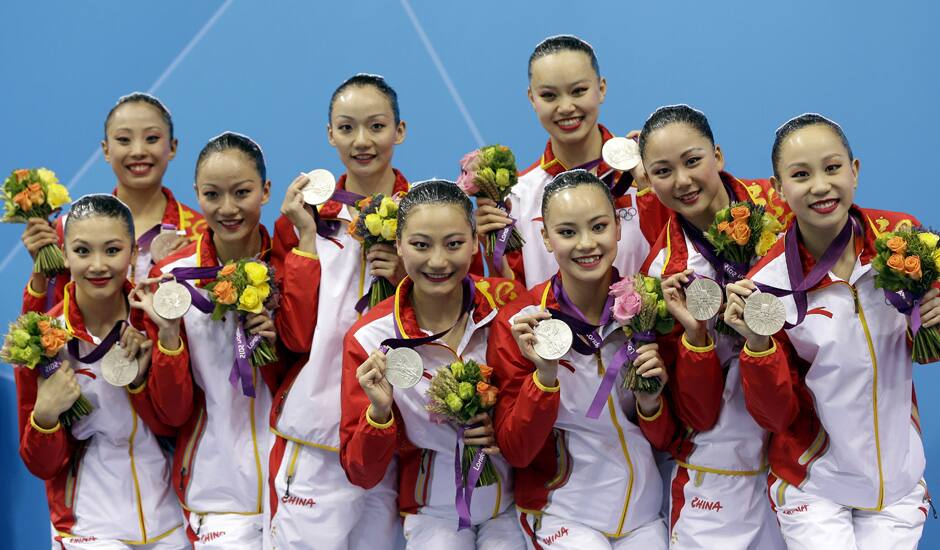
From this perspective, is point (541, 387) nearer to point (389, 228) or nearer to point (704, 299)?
point (704, 299)

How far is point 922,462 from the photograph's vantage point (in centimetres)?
401

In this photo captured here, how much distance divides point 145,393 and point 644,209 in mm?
2164

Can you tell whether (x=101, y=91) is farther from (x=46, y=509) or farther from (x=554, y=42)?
(x=554, y=42)

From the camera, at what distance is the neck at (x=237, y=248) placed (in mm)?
4594

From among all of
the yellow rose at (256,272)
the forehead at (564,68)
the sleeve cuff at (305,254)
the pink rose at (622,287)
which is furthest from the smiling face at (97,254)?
the pink rose at (622,287)

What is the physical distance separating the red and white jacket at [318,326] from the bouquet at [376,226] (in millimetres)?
82

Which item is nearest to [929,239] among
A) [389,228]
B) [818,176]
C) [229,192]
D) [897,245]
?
[897,245]

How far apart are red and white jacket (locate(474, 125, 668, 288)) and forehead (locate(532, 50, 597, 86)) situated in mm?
301

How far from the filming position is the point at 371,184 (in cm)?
470

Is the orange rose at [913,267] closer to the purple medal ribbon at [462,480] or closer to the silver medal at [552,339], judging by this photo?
the silver medal at [552,339]

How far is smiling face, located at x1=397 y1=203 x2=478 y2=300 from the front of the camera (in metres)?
4.06

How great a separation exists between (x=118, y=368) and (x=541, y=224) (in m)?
1.82

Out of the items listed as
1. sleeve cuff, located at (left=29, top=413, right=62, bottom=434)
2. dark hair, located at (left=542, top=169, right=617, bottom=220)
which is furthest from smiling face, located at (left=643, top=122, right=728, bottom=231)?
sleeve cuff, located at (left=29, top=413, right=62, bottom=434)

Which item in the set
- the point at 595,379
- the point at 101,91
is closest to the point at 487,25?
the point at 101,91
